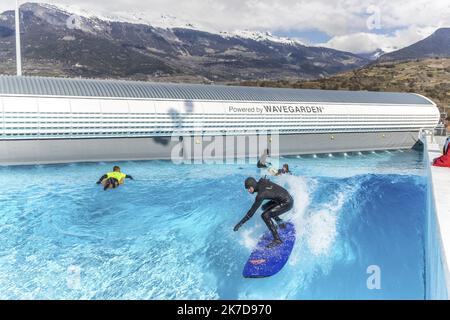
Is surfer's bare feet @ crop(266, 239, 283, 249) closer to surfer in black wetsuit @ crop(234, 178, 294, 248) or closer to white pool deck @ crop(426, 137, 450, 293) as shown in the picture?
surfer in black wetsuit @ crop(234, 178, 294, 248)

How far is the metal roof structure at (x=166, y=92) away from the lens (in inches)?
611

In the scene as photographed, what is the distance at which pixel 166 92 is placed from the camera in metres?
18.0

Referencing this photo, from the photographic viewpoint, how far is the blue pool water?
6441mm

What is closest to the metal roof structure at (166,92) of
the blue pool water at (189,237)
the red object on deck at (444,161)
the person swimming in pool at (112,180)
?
the blue pool water at (189,237)

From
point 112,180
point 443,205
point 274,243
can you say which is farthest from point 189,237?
point 443,205

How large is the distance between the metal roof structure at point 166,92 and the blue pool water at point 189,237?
10.5ft

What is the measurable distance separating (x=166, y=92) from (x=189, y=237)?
10.6m

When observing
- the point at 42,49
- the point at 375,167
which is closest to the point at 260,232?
the point at 375,167

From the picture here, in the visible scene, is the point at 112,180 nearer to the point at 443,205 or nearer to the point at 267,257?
the point at 267,257

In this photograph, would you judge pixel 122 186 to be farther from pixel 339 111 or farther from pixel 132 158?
pixel 339 111

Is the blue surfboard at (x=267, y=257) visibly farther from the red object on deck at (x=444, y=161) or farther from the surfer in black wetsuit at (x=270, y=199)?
the red object on deck at (x=444, y=161)

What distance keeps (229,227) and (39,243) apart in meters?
3.87
